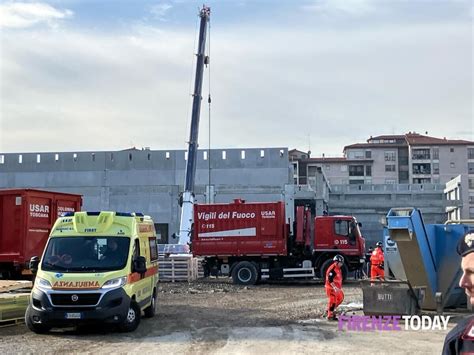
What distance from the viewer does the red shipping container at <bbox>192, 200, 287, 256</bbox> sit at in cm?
2523

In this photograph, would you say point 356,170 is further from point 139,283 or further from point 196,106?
point 139,283

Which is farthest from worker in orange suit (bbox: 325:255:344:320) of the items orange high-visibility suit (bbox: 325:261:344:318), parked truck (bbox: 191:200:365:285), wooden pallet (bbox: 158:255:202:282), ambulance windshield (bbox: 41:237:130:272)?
wooden pallet (bbox: 158:255:202:282)

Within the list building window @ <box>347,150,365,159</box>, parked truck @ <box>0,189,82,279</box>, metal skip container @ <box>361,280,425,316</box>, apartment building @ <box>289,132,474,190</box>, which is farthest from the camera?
building window @ <box>347,150,365,159</box>

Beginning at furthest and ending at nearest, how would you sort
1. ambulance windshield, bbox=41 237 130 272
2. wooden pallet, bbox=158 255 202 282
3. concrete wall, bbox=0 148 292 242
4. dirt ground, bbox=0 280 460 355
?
→ concrete wall, bbox=0 148 292 242 < wooden pallet, bbox=158 255 202 282 < ambulance windshield, bbox=41 237 130 272 < dirt ground, bbox=0 280 460 355

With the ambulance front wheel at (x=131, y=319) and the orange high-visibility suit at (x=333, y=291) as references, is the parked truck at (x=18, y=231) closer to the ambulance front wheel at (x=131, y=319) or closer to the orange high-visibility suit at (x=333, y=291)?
the ambulance front wheel at (x=131, y=319)

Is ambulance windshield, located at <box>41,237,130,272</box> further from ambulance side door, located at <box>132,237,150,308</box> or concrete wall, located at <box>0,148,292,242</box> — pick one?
concrete wall, located at <box>0,148,292,242</box>

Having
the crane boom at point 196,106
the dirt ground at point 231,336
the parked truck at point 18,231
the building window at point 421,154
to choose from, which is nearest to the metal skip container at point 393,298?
the dirt ground at point 231,336

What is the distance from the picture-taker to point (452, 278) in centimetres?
1272

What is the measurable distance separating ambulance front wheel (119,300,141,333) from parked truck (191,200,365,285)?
540 inches

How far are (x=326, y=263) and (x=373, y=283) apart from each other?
41.1ft

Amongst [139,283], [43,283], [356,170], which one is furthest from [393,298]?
[356,170]

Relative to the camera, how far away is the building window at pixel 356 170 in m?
99.6

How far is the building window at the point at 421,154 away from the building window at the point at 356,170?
8.42 m

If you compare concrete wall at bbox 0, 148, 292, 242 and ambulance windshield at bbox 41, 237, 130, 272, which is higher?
concrete wall at bbox 0, 148, 292, 242
